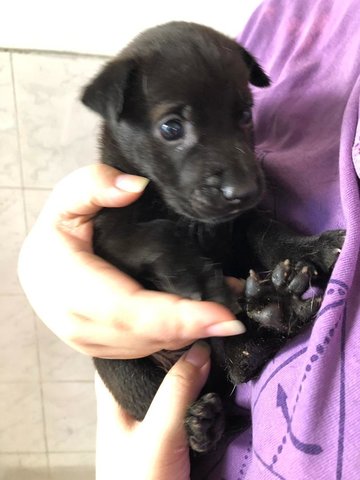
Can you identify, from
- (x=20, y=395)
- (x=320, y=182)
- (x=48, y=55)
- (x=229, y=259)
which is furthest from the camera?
(x=20, y=395)

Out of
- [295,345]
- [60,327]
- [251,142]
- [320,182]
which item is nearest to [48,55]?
[251,142]

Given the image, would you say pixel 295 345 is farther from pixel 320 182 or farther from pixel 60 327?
pixel 60 327

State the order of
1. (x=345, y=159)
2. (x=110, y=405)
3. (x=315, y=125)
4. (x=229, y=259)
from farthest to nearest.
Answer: (x=110, y=405) < (x=229, y=259) < (x=315, y=125) < (x=345, y=159)

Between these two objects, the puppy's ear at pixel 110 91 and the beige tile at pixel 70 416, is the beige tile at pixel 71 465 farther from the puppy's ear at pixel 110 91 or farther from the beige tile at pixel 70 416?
the puppy's ear at pixel 110 91

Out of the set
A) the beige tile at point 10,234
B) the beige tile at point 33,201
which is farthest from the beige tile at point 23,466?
the beige tile at point 33,201

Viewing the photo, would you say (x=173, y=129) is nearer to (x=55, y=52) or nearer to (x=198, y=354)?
(x=198, y=354)

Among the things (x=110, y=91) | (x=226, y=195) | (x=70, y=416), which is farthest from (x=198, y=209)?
(x=70, y=416)
